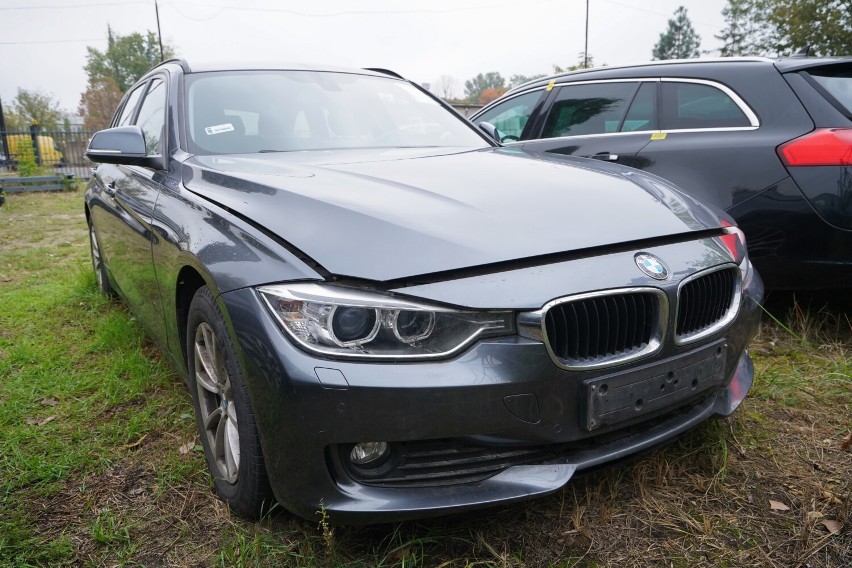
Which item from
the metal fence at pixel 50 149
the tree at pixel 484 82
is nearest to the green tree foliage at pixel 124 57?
the tree at pixel 484 82

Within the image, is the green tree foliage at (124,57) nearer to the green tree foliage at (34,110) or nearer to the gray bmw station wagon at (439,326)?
the green tree foliage at (34,110)

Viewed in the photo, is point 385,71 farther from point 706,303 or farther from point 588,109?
point 706,303

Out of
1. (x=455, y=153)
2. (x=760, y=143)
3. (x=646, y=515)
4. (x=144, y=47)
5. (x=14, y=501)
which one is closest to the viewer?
(x=646, y=515)

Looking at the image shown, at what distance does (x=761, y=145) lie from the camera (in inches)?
119

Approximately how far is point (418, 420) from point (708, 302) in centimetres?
94

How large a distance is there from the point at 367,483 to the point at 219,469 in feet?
2.29

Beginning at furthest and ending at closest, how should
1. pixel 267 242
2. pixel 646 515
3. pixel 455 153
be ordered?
pixel 455 153 < pixel 646 515 < pixel 267 242

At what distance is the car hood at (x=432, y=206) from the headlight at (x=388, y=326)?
0.07 meters

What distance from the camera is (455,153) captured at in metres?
2.68

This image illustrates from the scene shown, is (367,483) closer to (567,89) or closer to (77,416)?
(77,416)

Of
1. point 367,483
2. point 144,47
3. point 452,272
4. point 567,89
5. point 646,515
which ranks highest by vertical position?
point 144,47

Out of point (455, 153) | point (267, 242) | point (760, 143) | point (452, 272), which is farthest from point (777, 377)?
point (267, 242)

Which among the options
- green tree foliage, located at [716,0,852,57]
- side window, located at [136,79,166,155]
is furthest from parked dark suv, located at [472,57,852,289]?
green tree foliage, located at [716,0,852,57]

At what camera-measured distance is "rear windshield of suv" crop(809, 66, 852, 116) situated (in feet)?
9.68
